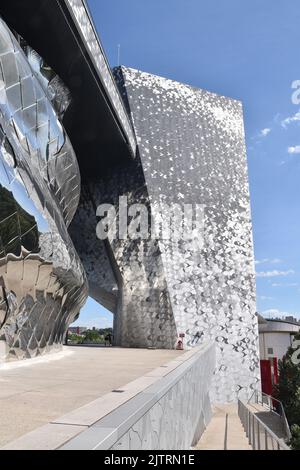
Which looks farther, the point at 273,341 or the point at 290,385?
the point at 273,341

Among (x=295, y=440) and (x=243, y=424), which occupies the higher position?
(x=243, y=424)

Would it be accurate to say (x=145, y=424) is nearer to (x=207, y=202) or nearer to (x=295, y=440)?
(x=295, y=440)

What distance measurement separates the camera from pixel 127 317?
2108 centimetres

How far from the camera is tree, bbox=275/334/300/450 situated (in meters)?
17.6

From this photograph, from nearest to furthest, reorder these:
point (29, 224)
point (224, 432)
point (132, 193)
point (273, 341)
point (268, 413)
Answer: point (29, 224), point (224, 432), point (268, 413), point (132, 193), point (273, 341)

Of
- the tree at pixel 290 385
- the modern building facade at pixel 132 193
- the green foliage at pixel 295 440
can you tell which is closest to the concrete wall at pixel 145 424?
the modern building facade at pixel 132 193

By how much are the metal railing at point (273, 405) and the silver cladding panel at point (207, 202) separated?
467mm

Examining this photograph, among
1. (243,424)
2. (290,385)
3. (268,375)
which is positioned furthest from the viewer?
(268,375)

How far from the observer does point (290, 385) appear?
1953cm

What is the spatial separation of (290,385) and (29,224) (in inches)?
623

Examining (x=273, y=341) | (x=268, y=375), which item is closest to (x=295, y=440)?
(x=268, y=375)

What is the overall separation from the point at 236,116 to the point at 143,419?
25992 millimetres

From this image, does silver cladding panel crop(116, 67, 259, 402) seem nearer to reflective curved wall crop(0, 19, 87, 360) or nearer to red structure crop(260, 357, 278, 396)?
Result: red structure crop(260, 357, 278, 396)

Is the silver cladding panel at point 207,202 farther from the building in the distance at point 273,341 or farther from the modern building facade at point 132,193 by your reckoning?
the building in the distance at point 273,341
